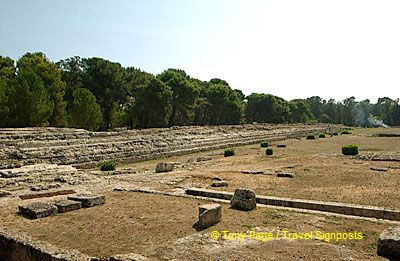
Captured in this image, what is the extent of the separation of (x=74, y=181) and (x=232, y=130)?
26.7 metres

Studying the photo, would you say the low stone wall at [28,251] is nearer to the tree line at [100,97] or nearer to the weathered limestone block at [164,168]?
the weathered limestone block at [164,168]

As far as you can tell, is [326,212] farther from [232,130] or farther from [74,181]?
[232,130]

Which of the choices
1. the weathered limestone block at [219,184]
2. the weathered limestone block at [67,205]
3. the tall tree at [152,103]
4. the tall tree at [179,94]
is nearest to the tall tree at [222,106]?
the tall tree at [179,94]

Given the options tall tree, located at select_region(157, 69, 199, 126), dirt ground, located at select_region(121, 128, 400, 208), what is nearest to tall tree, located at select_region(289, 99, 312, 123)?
tall tree, located at select_region(157, 69, 199, 126)

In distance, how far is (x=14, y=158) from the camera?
15773 millimetres

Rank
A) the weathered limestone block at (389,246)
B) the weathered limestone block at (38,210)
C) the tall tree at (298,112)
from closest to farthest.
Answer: the weathered limestone block at (389,246)
the weathered limestone block at (38,210)
the tall tree at (298,112)

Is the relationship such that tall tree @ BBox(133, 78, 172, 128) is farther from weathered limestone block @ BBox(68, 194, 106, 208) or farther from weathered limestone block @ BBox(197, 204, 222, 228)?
weathered limestone block @ BBox(197, 204, 222, 228)

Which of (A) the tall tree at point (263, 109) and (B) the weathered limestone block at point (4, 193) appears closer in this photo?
(B) the weathered limestone block at point (4, 193)

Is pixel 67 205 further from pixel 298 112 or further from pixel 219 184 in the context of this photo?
pixel 298 112

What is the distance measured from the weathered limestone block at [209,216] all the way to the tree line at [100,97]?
997 inches

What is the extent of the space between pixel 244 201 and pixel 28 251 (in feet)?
16.3

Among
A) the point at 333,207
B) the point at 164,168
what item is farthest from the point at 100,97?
the point at 333,207

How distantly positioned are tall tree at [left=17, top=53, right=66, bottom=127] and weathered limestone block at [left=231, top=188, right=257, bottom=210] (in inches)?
1121

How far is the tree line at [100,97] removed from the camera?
29.4 meters
